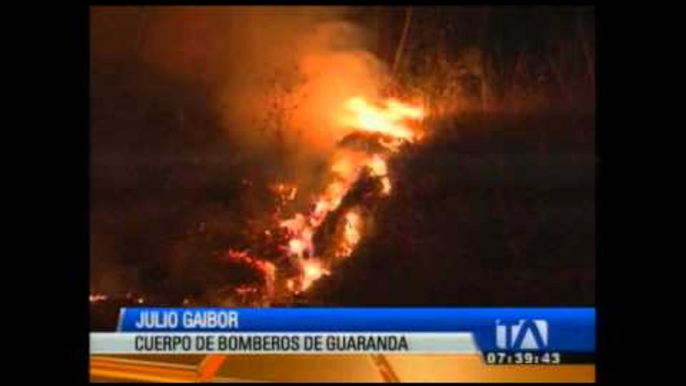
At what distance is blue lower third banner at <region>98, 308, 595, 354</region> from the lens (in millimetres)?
6586

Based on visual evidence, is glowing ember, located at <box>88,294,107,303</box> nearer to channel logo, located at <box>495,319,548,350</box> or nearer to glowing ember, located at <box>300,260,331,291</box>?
glowing ember, located at <box>300,260,331,291</box>

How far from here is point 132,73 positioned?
6.64m

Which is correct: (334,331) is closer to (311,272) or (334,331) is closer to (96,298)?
(311,272)

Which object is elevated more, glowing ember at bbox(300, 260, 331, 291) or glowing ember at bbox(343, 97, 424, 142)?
glowing ember at bbox(343, 97, 424, 142)

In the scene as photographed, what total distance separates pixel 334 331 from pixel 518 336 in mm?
622

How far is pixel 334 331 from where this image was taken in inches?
259

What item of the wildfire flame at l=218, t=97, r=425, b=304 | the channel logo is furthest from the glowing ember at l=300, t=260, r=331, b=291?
the channel logo

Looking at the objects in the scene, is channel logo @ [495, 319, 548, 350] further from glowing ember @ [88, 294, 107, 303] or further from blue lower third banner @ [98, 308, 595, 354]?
glowing ember @ [88, 294, 107, 303]
